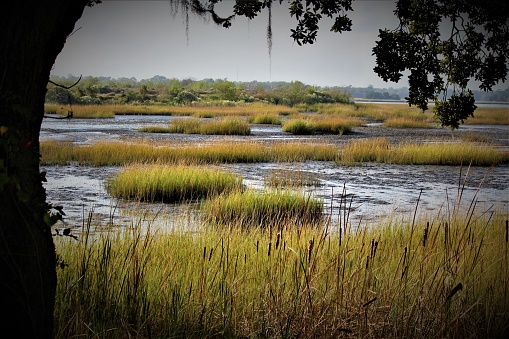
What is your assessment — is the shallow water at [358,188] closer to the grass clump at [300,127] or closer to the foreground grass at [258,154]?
the foreground grass at [258,154]

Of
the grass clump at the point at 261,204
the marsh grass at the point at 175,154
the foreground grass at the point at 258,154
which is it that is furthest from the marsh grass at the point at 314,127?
the grass clump at the point at 261,204

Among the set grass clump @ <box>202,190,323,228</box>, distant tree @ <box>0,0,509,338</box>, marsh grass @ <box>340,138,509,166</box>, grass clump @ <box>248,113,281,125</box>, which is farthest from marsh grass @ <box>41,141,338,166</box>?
grass clump @ <box>248,113,281,125</box>

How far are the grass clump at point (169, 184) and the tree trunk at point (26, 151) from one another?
930cm

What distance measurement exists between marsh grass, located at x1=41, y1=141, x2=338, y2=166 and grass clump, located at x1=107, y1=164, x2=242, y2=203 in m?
3.90

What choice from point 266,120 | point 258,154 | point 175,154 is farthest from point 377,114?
point 175,154

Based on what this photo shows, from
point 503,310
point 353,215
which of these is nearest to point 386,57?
point 503,310

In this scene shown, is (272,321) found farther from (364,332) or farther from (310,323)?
(364,332)

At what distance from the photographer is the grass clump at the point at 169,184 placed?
1276cm

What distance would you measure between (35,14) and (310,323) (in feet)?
8.30

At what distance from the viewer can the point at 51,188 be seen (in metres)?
13.8

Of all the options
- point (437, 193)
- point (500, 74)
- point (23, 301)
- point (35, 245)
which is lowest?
point (437, 193)

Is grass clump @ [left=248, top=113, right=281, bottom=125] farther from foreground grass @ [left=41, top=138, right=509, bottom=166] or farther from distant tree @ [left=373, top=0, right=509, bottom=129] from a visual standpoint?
distant tree @ [left=373, top=0, right=509, bottom=129]

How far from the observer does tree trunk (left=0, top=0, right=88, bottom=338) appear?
9.28ft

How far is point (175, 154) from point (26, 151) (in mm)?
17031
